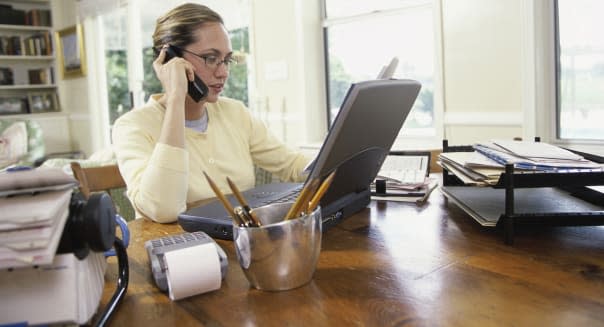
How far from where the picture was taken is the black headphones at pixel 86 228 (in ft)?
1.68

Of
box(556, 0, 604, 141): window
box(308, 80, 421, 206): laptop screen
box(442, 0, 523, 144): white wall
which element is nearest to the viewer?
box(308, 80, 421, 206): laptop screen

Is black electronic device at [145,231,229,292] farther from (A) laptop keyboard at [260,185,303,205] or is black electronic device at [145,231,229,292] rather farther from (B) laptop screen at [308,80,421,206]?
(A) laptop keyboard at [260,185,303,205]

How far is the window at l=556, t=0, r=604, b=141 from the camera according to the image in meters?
2.44

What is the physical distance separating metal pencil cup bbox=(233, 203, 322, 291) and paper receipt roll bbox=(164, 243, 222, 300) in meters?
0.04

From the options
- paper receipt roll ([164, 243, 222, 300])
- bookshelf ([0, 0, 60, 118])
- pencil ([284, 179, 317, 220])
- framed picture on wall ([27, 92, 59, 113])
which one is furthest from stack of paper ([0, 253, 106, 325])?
framed picture on wall ([27, 92, 59, 113])

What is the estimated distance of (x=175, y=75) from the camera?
1.39 metres

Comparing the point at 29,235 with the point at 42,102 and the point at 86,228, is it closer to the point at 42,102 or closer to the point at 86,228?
the point at 86,228

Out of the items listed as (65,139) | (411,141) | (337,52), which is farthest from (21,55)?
(411,141)

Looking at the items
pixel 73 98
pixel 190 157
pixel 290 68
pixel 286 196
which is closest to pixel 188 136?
pixel 190 157

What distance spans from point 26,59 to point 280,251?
254 inches

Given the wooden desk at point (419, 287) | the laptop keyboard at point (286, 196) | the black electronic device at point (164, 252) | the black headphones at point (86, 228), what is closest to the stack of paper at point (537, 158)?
the wooden desk at point (419, 287)

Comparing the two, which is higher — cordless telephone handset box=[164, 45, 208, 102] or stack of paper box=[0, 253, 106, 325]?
cordless telephone handset box=[164, 45, 208, 102]

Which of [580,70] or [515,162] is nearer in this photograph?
[515,162]

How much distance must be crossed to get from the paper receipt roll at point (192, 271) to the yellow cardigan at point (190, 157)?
0.48 meters
